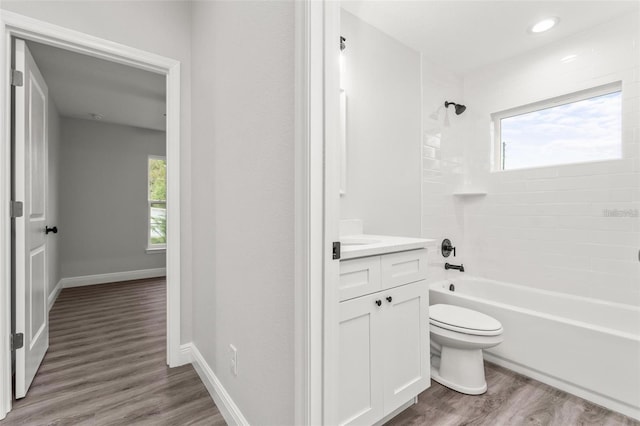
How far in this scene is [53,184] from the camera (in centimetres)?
363

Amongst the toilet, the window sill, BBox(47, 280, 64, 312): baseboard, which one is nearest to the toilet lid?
the toilet

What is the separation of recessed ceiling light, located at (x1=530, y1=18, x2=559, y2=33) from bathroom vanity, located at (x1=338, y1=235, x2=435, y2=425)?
2104 mm

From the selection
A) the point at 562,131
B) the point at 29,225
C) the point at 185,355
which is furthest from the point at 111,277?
the point at 562,131

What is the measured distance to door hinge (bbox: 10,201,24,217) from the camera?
1.68 metres

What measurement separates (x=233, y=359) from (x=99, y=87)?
339 centimetres

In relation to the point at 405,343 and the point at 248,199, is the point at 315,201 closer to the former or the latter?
the point at 248,199

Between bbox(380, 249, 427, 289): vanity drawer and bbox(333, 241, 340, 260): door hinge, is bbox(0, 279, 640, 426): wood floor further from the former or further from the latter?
bbox(333, 241, 340, 260): door hinge

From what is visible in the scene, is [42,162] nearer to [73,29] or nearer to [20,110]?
[20,110]

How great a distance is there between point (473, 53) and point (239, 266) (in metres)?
2.85

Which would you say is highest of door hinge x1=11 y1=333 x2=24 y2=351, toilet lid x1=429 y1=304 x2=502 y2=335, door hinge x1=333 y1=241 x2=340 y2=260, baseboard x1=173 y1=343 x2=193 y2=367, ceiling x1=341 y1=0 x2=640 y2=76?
ceiling x1=341 y1=0 x2=640 y2=76

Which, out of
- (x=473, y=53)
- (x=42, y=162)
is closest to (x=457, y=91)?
(x=473, y=53)

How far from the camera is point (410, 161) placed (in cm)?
267

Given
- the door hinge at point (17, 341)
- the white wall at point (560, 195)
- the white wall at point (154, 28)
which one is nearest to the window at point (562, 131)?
the white wall at point (560, 195)

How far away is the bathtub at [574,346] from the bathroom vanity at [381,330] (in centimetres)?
89
